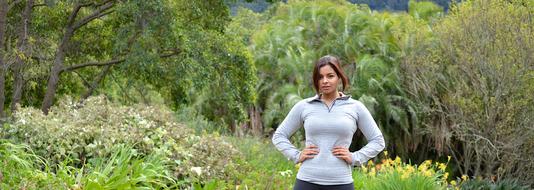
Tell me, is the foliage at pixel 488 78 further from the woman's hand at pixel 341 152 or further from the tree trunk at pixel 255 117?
the woman's hand at pixel 341 152

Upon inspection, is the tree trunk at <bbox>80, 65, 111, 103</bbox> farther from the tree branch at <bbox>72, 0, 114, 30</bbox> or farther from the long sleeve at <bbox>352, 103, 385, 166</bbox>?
the long sleeve at <bbox>352, 103, 385, 166</bbox>

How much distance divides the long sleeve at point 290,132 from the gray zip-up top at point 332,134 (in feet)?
0.11

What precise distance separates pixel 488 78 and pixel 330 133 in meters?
14.5

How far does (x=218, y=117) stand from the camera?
69.1ft

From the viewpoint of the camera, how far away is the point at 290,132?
4496 mm

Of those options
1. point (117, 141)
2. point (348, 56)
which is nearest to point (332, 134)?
point (117, 141)

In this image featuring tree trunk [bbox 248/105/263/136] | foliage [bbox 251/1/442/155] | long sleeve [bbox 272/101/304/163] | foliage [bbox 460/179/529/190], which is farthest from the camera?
tree trunk [bbox 248/105/263/136]

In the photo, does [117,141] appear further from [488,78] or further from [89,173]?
[488,78]

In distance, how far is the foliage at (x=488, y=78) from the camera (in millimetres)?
16781

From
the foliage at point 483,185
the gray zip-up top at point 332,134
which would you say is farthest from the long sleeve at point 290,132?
the foliage at point 483,185

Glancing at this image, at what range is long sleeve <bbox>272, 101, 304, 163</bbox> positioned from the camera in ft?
14.5

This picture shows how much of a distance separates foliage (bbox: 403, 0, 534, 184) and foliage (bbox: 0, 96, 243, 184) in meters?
9.98

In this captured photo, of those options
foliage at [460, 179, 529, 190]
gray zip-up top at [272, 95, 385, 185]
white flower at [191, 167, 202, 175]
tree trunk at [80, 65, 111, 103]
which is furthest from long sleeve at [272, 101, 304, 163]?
tree trunk at [80, 65, 111, 103]

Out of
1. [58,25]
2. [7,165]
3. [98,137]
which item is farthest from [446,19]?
[7,165]
